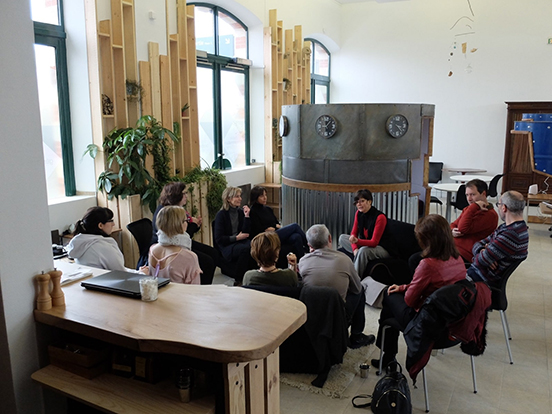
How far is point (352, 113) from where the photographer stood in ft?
18.8

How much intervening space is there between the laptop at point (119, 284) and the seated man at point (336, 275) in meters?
1.38

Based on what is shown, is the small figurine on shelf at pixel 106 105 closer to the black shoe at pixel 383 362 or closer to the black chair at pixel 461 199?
the black shoe at pixel 383 362

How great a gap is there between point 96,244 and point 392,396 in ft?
7.30

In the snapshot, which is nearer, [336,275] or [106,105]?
[336,275]

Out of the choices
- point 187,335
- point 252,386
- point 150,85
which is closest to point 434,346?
point 252,386

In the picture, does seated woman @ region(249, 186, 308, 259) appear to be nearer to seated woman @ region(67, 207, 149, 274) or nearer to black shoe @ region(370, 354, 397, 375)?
black shoe @ region(370, 354, 397, 375)

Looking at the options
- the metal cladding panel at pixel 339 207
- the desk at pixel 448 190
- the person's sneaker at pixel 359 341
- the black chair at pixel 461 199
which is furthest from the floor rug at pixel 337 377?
the desk at pixel 448 190

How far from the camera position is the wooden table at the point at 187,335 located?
6.59 feet

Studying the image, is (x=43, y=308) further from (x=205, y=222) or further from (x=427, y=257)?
(x=205, y=222)

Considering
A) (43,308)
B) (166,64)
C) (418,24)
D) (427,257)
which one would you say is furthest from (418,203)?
(418,24)

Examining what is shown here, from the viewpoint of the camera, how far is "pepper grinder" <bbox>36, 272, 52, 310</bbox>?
234cm

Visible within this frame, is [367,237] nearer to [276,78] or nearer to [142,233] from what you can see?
[142,233]

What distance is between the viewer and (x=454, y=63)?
34.6 feet

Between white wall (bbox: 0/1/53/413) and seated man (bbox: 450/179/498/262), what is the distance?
363cm
